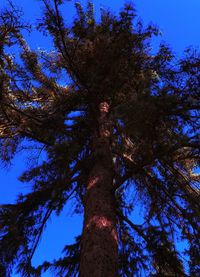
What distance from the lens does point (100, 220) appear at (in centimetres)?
447

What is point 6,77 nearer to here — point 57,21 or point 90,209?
point 57,21

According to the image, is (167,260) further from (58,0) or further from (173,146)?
(58,0)

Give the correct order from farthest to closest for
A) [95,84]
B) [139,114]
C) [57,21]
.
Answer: [95,84] < [57,21] < [139,114]

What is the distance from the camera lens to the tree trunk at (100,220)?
12.8ft

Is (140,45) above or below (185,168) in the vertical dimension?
above

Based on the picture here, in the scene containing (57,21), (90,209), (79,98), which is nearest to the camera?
(90,209)

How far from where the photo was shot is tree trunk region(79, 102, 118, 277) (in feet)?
12.8

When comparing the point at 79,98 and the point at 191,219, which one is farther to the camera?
the point at 79,98

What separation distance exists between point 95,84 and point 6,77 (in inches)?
54.3

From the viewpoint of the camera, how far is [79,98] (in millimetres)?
7250

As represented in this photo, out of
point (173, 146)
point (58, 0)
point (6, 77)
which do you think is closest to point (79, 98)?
point (6, 77)

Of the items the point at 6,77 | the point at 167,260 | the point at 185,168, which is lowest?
the point at 167,260

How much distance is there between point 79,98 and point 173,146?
10.7 feet

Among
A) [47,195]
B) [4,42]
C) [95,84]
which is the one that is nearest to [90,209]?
[47,195]
